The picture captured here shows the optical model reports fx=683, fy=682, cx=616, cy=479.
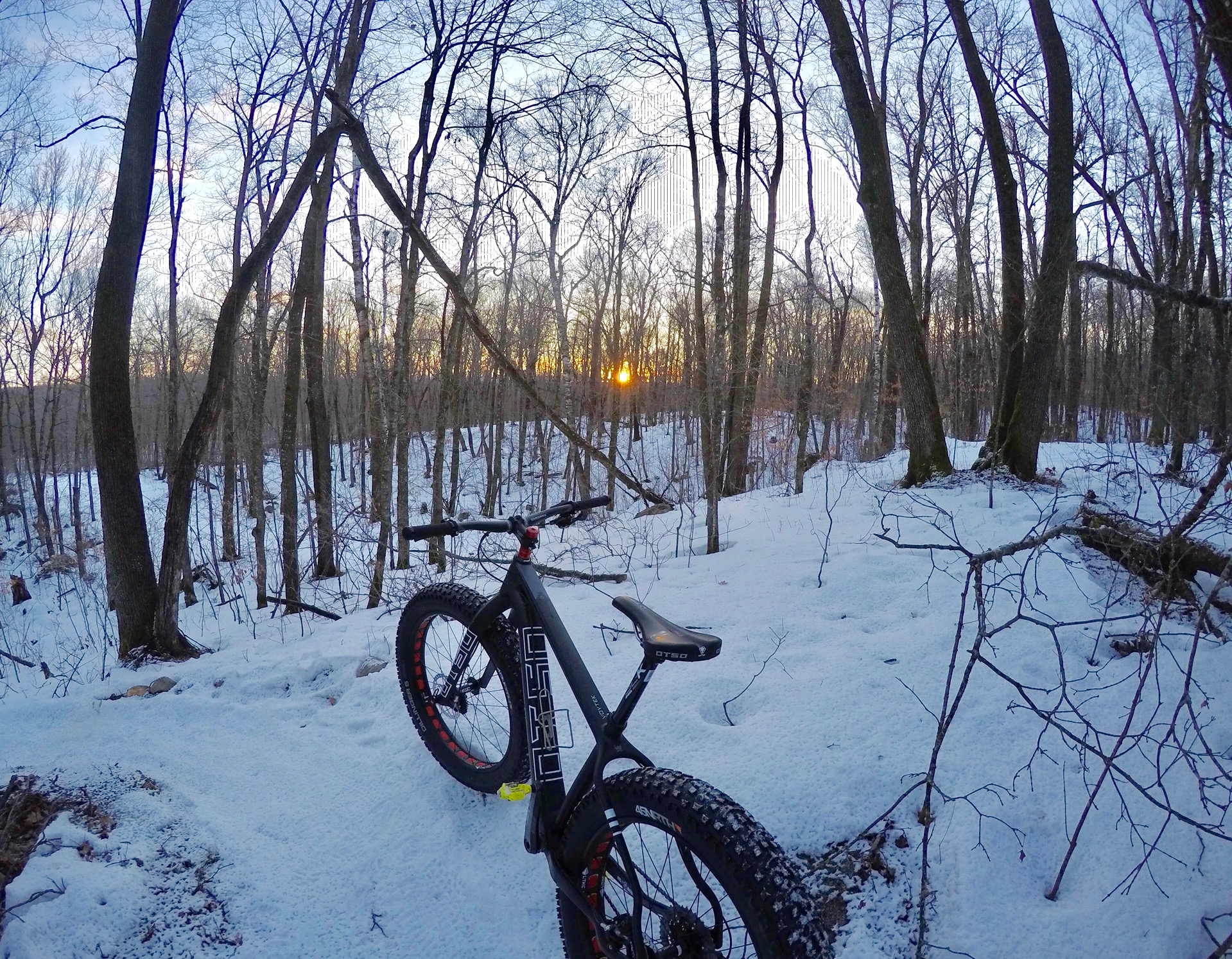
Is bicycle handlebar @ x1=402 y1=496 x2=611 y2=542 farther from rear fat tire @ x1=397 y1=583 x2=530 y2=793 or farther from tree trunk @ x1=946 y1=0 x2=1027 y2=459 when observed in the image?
tree trunk @ x1=946 y1=0 x2=1027 y2=459

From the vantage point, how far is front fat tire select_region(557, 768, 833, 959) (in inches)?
53.9

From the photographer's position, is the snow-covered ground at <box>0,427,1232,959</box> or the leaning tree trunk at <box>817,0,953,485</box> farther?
the leaning tree trunk at <box>817,0,953,485</box>

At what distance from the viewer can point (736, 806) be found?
60.5 inches

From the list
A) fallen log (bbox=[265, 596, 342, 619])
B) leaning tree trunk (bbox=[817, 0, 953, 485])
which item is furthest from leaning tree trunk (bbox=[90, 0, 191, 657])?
leaning tree trunk (bbox=[817, 0, 953, 485])

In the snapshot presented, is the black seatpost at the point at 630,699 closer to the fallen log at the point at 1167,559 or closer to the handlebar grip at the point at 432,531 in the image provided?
the handlebar grip at the point at 432,531

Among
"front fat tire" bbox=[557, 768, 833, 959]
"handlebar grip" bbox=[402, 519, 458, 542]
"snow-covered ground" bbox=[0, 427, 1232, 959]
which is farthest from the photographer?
"handlebar grip" bbox=[402, 519, 458, 542]

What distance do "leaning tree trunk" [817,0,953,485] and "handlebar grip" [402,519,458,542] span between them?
5.82 metres

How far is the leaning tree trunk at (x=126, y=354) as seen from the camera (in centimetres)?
473

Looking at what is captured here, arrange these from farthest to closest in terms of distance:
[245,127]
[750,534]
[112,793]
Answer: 1. [245,127]
2. [750,534]
3. [112,793]

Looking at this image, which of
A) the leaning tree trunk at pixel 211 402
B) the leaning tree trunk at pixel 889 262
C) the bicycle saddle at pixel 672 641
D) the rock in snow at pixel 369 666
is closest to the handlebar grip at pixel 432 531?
the bicycle saddle at pixel 672 641

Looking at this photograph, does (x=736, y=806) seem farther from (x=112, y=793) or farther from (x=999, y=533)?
(x=999, y=533)

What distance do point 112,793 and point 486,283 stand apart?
20.6 m

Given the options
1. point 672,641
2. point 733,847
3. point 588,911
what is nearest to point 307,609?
point 588,911

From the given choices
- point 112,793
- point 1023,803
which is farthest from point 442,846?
point 1023,803
